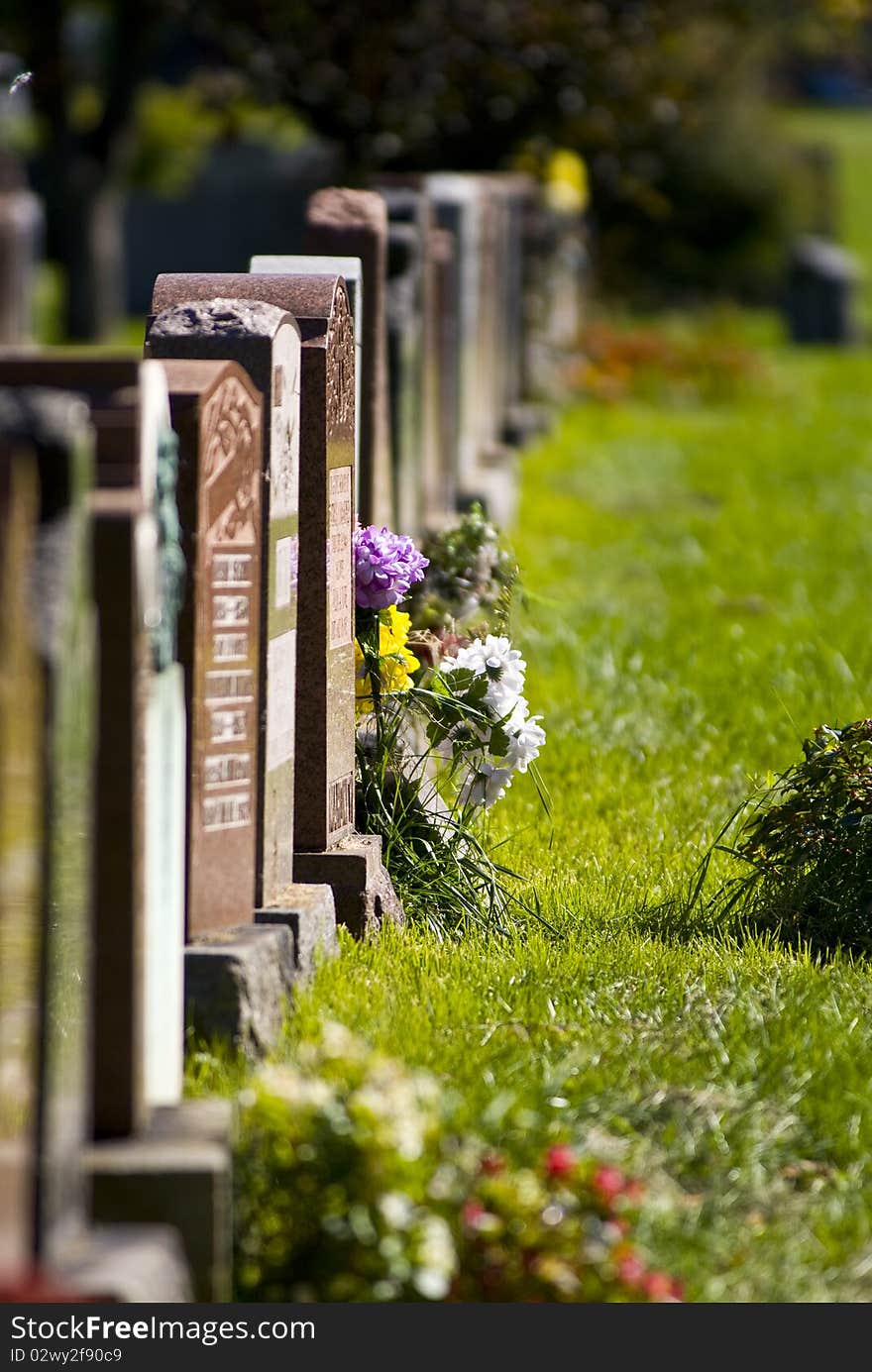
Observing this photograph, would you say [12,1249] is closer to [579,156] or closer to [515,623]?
[515,623]

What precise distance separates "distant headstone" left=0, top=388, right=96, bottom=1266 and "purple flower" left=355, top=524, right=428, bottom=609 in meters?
2.00

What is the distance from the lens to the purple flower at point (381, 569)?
467cm

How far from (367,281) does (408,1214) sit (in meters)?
4.23

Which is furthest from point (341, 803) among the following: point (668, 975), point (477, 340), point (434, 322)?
point (477, 340)

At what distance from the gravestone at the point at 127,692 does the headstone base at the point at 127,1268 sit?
0.29 meters

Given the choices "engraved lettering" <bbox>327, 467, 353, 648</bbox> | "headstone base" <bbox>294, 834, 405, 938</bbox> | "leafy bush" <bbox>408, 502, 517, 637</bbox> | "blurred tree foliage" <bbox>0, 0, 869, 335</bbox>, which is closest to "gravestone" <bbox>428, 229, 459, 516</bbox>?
"leafy bush" <bbox>408, 502, 517, 637</bbox>

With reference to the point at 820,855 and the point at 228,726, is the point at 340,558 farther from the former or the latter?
the point at 820,855

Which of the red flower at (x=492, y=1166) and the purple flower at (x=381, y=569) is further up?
the purple flower at (x=381, y=569)

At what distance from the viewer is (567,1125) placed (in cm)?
332

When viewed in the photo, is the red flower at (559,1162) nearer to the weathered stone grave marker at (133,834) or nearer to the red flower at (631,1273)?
the red flower at (631,1273)

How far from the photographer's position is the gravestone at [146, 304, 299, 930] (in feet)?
11.7

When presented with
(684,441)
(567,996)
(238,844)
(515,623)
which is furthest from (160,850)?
(684,441)

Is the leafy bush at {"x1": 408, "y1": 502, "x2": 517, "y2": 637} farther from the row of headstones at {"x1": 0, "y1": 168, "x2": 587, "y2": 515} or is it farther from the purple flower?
the purple flower

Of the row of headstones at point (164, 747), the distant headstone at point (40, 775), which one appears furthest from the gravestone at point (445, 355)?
the distant headstone at point (40, 775)
